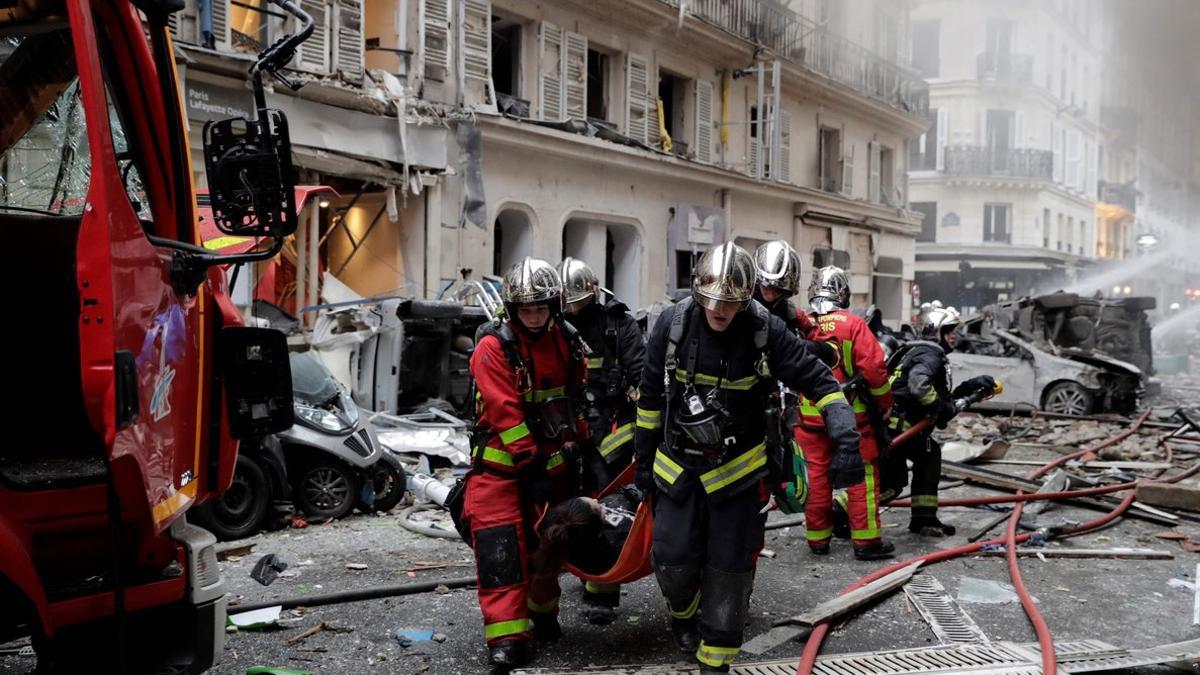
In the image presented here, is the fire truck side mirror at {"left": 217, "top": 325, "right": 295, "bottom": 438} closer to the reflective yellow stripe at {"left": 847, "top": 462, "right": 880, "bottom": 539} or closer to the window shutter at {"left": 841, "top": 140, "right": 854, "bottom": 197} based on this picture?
the reflective yellow stripe at {"left": 847, "top": 462, "right": 880, "bottom": 539}

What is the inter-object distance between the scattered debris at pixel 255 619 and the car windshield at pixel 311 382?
2.71 meters

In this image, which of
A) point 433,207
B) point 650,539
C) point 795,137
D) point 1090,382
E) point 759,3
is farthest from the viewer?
point 795,137

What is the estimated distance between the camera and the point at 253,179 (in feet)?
10.1

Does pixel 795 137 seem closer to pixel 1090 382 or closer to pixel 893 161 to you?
pixel 893 161

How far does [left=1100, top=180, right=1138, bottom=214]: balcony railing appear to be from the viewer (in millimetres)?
45906

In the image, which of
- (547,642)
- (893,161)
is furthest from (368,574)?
(893,161)

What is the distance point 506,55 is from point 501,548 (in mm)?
13029

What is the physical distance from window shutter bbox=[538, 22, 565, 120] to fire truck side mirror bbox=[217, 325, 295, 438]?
40.0 ft

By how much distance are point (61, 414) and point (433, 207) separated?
10044 mm

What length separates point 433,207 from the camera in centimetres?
1334

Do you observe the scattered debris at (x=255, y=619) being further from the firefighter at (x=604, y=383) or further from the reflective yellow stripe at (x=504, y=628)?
the firefighter at (x=604, y=383)

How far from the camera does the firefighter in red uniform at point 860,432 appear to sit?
6.07 metres

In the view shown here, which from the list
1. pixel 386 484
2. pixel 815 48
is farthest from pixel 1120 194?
pixel 386 484

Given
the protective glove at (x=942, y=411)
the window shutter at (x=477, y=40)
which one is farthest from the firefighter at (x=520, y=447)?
the window shutter at (x=477, y=40)
